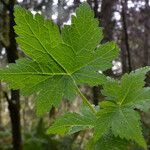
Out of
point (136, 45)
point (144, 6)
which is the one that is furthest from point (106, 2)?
point (136, 45)

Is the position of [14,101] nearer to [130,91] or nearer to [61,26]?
[61,26]

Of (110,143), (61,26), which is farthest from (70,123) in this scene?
(61,26)

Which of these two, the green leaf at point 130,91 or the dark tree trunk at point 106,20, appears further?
the dark tree trunk at point 106,20

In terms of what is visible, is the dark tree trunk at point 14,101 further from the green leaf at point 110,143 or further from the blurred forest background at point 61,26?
the green leaf at point 110,143

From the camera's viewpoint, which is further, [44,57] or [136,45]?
[136,45]

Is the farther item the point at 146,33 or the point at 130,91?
the point at 146,33

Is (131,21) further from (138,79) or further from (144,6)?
(138,79)

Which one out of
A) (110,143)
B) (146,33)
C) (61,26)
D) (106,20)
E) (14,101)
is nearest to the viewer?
(110,143)

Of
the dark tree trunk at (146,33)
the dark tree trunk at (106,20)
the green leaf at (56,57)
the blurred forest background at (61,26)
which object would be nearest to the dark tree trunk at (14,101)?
the blurred forest background at (61,26)
